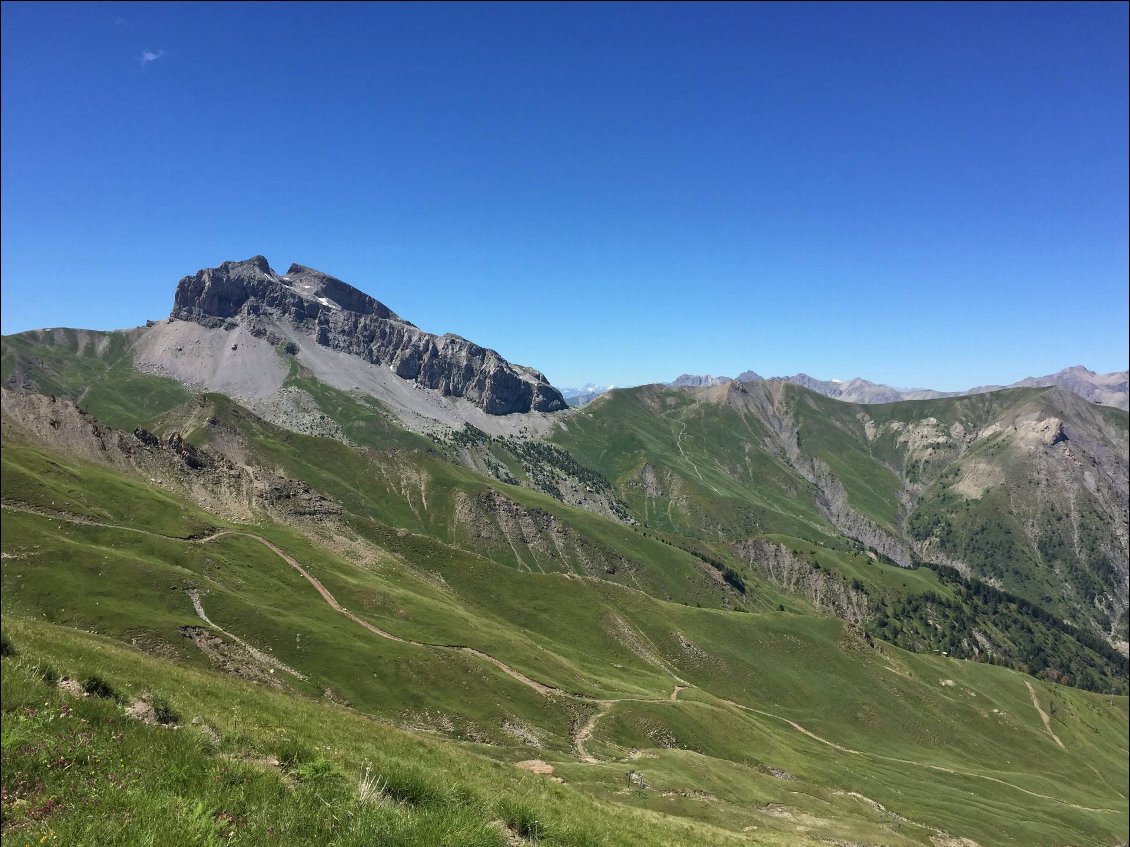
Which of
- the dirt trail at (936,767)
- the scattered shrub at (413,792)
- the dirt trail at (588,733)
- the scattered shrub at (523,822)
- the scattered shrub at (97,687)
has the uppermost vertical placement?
the scattered shrub at (413,792)

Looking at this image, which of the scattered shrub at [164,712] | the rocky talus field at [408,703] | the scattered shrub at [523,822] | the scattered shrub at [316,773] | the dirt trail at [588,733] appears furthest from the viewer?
the dirt trail at [588,733]

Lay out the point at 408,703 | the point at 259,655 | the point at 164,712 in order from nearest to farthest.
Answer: the point at 164,712, the point at 259,655, the point at 408,703

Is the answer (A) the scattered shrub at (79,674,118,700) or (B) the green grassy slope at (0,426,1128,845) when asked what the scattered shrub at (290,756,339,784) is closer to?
(B) the green grassy slope at (0,426,1128,845)

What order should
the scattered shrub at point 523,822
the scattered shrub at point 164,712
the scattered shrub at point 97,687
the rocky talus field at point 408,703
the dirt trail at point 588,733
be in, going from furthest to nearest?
the dirt trail at point 588,733, the scattered shrub at point 164,712, the scattered shrub at point 97,687, the scattered shrub at point 523,822, the rocky talus field at point 408,703

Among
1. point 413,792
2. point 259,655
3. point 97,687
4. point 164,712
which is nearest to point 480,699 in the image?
point 259,655

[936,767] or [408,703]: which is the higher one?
[408,703]

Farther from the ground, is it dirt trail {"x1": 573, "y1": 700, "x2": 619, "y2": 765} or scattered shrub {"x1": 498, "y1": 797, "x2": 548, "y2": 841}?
scattered shrub {"x1": 498, "y1": 797, "x2": 548, "y2": 841}

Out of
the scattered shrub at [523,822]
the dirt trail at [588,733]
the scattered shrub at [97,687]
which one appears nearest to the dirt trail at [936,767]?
the dirt trail at [588,733]

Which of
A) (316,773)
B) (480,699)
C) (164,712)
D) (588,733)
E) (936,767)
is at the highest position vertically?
(316,773)

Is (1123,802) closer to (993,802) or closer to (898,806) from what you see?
(993,802)

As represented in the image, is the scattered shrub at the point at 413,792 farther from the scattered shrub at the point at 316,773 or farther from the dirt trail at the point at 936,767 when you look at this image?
the dirt trail at the point at 936,767

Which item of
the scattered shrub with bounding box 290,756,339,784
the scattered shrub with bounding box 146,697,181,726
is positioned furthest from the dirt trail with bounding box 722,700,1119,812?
the scattered shrub with bounding box 290,756,339,784

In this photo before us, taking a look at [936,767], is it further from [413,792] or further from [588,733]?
[413,792]

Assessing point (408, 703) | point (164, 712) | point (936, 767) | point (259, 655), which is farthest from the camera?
point (936, 767)
